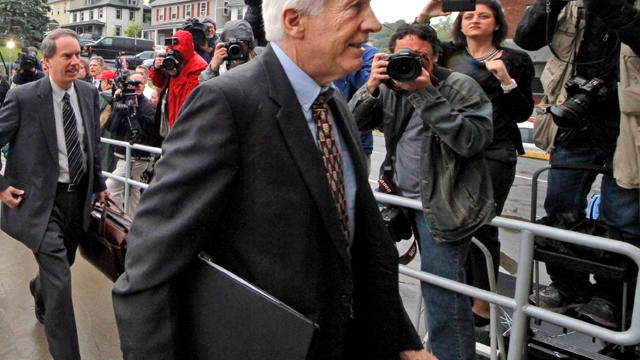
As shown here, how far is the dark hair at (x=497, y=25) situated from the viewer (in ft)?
11.3

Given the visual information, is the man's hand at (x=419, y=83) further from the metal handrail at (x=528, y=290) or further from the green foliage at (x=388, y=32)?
the metal handrail at (x=528, y=290)

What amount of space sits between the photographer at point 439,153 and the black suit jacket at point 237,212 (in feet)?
3.81

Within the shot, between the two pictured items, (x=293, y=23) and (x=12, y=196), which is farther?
(x=12, y=196)

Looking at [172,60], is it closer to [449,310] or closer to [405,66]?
[405,66]

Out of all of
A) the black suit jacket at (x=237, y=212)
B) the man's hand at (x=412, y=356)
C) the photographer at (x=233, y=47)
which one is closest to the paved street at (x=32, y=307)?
the photographer at (x=233, y=47)

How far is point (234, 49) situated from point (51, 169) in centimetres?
146

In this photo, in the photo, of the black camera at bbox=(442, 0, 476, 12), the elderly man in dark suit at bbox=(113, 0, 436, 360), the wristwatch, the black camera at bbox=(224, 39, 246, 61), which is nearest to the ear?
the elderly man in dark suit at bbox=(113, 0, 436, 360)

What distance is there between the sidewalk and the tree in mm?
64983

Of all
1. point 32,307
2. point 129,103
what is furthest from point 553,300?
point 129,103

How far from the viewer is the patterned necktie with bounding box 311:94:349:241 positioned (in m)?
1.49

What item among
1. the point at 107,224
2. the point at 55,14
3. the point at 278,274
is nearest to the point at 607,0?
the point at 278,274

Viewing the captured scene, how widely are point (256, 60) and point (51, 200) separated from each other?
247cm

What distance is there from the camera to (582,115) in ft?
8.71

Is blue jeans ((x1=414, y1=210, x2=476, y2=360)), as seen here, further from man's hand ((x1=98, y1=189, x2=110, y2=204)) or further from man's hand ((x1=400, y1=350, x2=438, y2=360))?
man's hand ((x1=98, y1=189, x2=110, y2=204))
